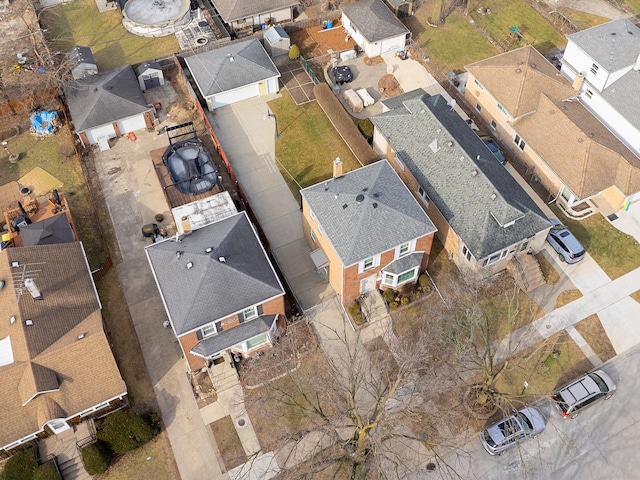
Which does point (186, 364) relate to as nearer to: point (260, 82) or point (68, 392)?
point (68, 392)

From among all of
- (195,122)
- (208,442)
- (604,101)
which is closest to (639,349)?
(604,101)

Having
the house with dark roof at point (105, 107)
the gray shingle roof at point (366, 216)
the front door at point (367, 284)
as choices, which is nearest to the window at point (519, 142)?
the gray shingle roof at point (366, 216)

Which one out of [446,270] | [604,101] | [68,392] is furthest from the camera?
[604,101]

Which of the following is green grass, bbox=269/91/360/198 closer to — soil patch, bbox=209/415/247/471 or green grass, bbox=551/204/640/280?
green grass, bbox=551/204/640/280

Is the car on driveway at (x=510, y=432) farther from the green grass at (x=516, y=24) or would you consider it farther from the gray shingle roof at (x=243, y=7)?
the gray shingle roof at (x=243, y=7)

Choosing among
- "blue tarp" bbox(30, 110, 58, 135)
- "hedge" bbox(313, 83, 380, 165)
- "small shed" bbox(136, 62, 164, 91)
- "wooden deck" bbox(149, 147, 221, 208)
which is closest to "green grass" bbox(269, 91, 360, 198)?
"hedge" bbox(313, 83, 380, 165)
